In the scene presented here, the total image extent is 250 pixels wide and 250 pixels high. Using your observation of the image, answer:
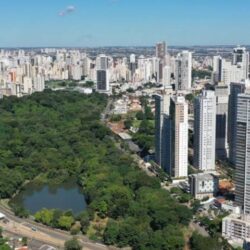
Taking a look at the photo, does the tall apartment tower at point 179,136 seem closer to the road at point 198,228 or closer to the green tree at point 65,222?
the road at point 198,228

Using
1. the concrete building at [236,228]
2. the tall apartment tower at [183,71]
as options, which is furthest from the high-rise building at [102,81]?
the concrete building at [236,228]

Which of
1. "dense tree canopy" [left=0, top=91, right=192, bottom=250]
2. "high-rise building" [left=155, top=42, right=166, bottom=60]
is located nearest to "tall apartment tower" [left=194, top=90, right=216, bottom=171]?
"dense tree canopy" [left=0, top=91, right=192, bottom=250]

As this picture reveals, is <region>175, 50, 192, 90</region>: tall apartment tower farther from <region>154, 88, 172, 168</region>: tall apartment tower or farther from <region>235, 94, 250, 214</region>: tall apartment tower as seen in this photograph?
<region>235, 94, 250, 214</region>: tall apartment tower

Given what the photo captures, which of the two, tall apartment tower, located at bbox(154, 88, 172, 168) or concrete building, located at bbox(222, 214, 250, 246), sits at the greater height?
tall apartment tower, located at bbox(154, 88, 172, 168)

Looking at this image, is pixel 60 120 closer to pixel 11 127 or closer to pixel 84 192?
pixel 11 127

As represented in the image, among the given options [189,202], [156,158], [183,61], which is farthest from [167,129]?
[183,61]

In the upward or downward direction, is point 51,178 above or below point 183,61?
below
